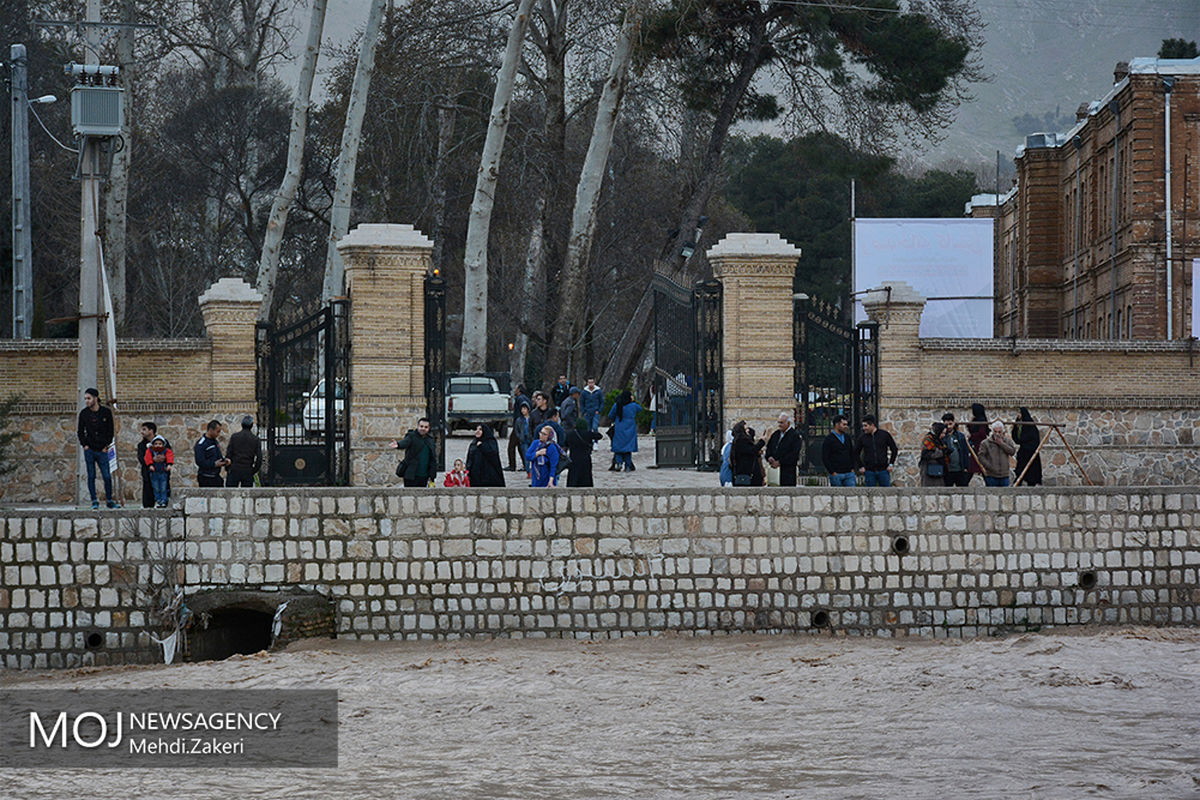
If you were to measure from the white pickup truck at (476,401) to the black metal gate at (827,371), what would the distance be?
1084 cm

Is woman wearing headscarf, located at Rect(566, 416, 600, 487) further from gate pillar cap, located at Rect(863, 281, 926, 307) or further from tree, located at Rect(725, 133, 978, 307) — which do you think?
tree, located at Rect(725, 133, 978, 307)

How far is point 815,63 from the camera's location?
30.2 metres

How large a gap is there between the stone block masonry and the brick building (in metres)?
18.8

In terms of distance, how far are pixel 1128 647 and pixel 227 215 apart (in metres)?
35.4

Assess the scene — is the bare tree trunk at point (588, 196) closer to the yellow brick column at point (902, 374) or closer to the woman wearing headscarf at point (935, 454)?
the yellow brick column at point (902, 374)

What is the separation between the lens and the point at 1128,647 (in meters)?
15.7

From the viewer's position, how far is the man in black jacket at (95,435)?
17672 millimetres

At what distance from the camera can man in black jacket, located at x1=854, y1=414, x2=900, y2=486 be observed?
18.1 meters

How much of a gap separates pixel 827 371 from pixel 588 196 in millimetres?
9301

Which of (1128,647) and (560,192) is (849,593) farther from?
(560,192)

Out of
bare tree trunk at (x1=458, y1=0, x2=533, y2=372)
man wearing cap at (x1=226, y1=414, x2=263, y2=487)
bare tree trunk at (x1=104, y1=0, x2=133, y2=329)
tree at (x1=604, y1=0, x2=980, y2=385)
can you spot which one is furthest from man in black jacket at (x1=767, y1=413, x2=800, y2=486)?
bare tree trunk at (x1=104, y1=0, x2=133, y2=329)

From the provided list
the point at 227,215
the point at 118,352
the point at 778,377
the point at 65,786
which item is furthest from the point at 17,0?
the point at 65,786

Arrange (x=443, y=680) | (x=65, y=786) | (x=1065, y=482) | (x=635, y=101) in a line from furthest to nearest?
1. (x=635, y=101)
2. (x=1065, y=482)
3. (x=443, y=680)
4. (x=65, y=786)

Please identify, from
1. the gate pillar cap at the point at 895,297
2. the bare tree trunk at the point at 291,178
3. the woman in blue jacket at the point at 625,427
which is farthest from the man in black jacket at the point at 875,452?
the bare tree trunk at the point at 291,178
